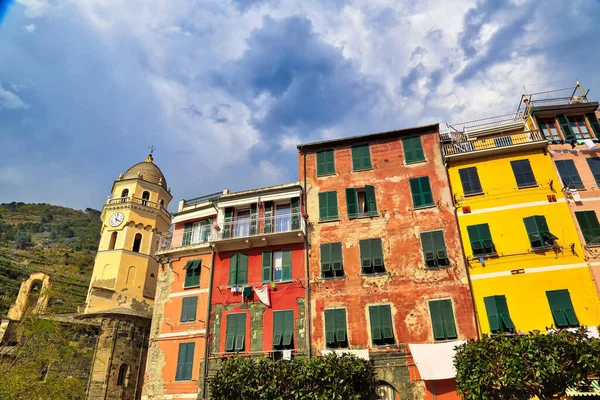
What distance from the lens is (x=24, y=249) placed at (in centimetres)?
9862

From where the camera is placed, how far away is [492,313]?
19812 millimetres

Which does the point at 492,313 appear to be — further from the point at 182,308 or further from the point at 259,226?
the point at 182,308

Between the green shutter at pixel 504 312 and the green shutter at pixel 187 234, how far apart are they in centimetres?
1927

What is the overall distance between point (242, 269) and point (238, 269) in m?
0.25

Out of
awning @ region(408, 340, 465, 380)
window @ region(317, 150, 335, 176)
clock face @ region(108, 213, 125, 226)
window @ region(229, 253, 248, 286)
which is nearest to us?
awning @ region(408, 340, 465, 380)

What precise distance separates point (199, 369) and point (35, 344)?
896 cm

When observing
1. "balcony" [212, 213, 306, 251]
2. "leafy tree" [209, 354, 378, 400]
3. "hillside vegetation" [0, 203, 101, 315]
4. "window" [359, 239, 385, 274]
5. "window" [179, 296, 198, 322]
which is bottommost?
"leafy tree" [209, 354, 378, 400]

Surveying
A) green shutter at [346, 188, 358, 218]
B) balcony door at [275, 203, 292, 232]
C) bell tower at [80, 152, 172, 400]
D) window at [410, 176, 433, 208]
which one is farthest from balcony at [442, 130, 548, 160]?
bell tower at [80, 152, 172, 400]

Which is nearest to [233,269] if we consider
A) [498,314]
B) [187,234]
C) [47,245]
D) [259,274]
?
[259,274]

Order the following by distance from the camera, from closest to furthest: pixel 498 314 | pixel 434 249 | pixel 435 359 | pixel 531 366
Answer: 1. pixel 531 366
2. pixel 435 359
3. pixel 498 314
4. pixel 434 249

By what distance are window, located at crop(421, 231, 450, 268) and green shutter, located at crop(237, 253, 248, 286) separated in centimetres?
1054

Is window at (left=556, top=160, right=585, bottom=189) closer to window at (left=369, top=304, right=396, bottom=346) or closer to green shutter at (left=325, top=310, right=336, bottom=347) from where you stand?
window at (left=369, top=304, right=396, bottom=346)

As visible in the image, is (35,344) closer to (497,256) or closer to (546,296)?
(497,256)

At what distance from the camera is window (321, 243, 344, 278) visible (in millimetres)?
23281
